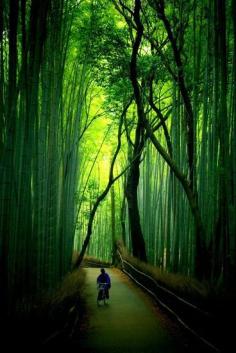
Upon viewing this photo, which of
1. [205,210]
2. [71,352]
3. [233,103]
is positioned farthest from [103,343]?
[233,103]

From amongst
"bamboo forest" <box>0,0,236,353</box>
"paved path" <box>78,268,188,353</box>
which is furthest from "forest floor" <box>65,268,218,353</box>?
"bamboo forest" <box>0,0,236,353</box>

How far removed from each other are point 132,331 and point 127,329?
13 centimetres

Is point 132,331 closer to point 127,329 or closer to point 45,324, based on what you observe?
point 127,329

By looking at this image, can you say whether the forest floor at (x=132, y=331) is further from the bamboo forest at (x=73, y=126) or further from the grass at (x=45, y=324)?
the bamboo forest at (x=73, y=126)

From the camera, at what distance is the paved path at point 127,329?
4055 mm

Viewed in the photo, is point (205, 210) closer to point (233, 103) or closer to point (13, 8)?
point (233, 103)

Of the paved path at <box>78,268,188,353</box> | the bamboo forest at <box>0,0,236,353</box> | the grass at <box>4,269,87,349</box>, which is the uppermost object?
the bamboo forest at <box>0,0,236,353</box>

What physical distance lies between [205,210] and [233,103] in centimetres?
200

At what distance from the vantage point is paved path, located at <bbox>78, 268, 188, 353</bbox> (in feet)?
13.3

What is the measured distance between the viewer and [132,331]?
475 cm

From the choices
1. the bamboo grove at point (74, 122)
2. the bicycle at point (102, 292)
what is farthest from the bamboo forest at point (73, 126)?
the bicycle at point (102, 292)

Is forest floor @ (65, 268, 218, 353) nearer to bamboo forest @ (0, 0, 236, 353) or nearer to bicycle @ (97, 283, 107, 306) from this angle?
bicycle @ (97, 283, 107, 306)

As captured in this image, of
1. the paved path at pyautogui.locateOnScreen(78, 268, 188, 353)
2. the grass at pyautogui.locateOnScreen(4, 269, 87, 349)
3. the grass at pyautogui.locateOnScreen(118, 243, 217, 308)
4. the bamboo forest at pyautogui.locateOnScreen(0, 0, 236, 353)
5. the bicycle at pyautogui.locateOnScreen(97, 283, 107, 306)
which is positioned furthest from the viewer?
the bicycle at pyautogui.locateOnScreen(97, 283, 107, 306)

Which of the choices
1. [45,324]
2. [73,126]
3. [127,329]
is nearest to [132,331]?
[127,329]
